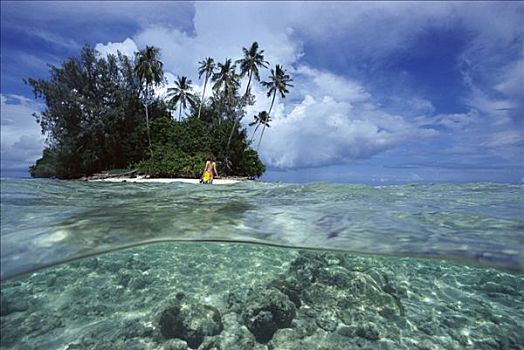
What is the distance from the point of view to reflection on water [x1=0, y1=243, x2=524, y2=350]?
23.9 feet

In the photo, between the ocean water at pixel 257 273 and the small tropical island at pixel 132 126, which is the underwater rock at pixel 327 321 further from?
the small tropical island at pixel 132 126

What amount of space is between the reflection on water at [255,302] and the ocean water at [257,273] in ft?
0.11

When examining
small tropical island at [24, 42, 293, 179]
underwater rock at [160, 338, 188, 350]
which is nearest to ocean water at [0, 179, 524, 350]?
underwater rock at [160, 338, 188, 350]

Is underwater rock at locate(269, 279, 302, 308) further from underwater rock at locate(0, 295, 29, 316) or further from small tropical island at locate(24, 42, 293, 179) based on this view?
small tropical island at locate(24, 42, 293, 179)

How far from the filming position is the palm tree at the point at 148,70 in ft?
134

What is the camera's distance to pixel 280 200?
10.4 metres

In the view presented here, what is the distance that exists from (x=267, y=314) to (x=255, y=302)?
434 millimetres

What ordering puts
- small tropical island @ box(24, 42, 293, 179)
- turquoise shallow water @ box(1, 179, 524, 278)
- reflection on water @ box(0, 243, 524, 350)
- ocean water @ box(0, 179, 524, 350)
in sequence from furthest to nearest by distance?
1. small tropical island @ box(24, 42, 293, 179)
2. reflection on water @ box(0, 243, 524, 350)
3. ocean water @ box(0, 179, 524, 350)
4. turquoise shallow water @ box(1, 179, 524, 278)

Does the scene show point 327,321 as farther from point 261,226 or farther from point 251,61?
point 251,61

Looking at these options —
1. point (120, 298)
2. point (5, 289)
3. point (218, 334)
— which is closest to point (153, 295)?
point (120, 298)

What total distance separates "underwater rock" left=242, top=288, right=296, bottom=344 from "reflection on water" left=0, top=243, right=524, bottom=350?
0.9 inches

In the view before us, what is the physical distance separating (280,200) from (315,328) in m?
3.93

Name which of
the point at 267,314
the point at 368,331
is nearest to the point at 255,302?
the point at 267,314

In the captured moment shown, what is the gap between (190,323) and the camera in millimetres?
7273
